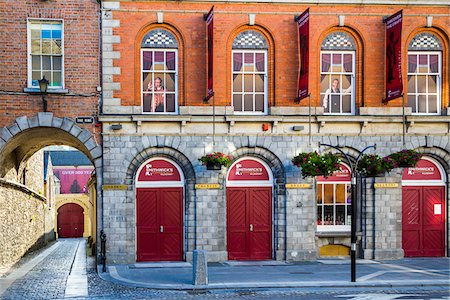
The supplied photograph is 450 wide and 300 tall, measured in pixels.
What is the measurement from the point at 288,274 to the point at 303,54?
22.8ft

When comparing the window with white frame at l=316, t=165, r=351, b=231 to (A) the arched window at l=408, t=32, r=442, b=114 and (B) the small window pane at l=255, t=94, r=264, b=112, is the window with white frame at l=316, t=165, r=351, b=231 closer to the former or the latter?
(B) the small window pane at l=255, t=94, r=264, b=112

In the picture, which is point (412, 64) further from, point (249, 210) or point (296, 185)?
point (249, 210)

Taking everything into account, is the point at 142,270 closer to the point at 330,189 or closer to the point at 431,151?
the point at 330,189

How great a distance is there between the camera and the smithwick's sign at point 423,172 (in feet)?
71.2

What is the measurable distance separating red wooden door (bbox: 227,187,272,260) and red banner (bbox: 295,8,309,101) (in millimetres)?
3370

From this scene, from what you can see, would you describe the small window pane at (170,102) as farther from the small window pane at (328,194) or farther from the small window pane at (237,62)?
the small window pane at (328,194)

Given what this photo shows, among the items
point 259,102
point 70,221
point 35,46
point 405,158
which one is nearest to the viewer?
point 405,158

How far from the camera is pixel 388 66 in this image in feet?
68.4

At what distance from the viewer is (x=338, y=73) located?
845 inches

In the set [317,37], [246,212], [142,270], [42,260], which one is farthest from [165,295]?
[42,260]

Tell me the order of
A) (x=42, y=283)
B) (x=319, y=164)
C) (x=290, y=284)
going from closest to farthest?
1. (x=290, y=284)
2. (x=42, y=283)
3. (x=319, y=164)

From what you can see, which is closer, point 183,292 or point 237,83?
point 183,292

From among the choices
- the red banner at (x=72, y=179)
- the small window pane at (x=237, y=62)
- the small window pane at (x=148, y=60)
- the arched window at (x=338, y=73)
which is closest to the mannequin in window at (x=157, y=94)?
the small window pane at (x=148, y=60)

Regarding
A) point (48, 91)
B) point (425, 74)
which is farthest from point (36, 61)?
point (425, 74)
